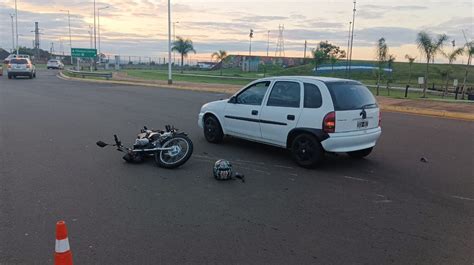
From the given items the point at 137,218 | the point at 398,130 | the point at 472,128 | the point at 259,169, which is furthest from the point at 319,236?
the point at 472,128

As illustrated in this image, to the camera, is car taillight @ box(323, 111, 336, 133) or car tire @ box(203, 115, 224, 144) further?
car tire @ box(203, 115, 224, 144)

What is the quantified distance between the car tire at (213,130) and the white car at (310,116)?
76 centimetres

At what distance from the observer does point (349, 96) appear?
7.62 m

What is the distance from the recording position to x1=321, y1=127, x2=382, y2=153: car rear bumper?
728 centimetres

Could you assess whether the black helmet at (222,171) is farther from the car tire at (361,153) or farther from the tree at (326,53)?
the tree at (326,53)

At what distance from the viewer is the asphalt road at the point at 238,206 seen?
14.0ft

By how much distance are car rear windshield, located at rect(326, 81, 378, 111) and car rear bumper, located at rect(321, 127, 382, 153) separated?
450mm

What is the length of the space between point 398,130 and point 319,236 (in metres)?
8.29

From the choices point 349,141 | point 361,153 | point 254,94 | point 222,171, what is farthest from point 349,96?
point 222,171

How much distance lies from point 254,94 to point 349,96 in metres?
1.90

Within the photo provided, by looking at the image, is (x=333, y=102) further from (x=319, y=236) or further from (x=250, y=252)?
(x=250, y=252)

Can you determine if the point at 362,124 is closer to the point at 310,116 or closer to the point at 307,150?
the point at 310,116

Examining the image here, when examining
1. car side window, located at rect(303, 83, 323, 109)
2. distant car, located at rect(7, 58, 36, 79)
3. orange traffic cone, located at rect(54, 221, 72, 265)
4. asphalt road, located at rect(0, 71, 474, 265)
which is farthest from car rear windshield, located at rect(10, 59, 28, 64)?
orange traffic cone, located at rect(54, 221, 72, 265)

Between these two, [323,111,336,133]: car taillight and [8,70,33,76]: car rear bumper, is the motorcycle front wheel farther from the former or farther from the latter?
[8,70,33,76]: car rear bumper
